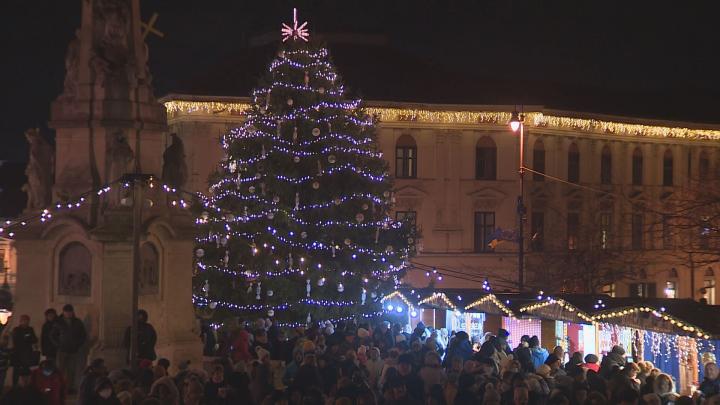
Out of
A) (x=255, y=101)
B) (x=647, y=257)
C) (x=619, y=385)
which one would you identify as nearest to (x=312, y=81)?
(x=255, y=101)

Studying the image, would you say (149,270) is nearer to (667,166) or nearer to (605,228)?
(605,228)

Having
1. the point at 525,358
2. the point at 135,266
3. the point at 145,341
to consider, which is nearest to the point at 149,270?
the point at 145,341

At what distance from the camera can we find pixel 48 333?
19891mm

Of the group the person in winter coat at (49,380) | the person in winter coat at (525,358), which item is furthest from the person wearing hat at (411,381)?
the person in winter coat at (49,380)

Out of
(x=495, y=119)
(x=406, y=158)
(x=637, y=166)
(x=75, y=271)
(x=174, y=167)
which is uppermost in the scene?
(x=495, y=119)

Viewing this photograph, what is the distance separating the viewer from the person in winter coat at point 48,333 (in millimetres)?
19866

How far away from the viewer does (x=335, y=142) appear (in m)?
33.3

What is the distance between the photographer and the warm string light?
53469mm

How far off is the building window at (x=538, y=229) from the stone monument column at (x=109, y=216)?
37486 millimetres

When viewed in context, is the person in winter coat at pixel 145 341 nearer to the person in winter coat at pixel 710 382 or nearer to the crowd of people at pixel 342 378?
the crowd of people at pixel 342 378

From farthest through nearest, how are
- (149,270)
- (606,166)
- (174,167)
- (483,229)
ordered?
1. (606,166)
2. (483,229)
3. (174,167)
4. (149,270)

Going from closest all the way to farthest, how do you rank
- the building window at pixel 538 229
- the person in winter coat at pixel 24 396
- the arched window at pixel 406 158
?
the person in winter coat at pixel 24 396, the arched window at pixel 406 158, the building window at pixel 538 229

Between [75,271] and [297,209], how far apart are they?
11.6 m

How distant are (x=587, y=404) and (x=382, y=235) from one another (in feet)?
63.4
